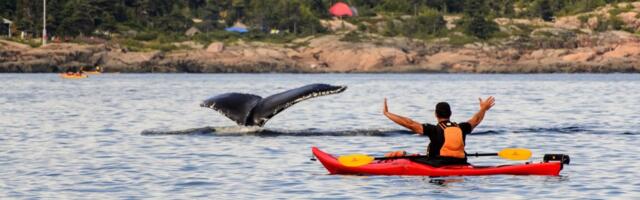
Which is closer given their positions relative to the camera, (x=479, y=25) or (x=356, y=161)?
(x=356, y=161)

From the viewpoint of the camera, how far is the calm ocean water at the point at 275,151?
89.2ft

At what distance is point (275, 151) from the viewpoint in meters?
36.8

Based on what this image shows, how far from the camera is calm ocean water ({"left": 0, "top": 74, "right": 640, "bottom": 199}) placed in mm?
27203

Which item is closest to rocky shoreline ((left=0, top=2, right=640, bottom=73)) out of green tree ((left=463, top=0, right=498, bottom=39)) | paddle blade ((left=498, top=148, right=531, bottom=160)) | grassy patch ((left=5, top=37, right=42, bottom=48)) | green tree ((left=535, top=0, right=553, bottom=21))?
green tree ((left=463, top=0, right=498, bottom=39))

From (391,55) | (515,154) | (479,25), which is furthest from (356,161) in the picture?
(479,25)

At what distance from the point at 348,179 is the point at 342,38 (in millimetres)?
130727

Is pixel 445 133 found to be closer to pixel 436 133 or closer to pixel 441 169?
pixel 436 133

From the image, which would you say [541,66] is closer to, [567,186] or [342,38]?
[342,38]

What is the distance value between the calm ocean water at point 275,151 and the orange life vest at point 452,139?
62 cm

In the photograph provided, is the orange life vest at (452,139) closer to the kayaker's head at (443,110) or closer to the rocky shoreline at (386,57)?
the kayaker's head at (443,110)

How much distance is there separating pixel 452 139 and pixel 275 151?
998 cm

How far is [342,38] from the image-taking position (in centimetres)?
15925

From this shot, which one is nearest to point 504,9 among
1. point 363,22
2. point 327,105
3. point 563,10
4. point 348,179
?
point 563,10

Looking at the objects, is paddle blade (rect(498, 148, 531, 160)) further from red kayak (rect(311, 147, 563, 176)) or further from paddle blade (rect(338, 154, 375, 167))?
paddle blade (rect(338, 154, 375, 167))
